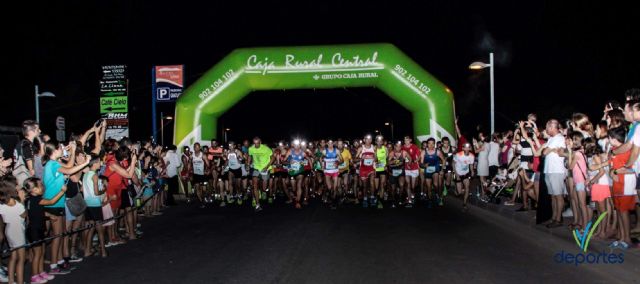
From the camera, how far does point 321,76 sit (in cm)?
1956

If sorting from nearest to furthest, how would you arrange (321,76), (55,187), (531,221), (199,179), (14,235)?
(14,235)
(55,187)
(531,221)
(199,179)
(321,76)

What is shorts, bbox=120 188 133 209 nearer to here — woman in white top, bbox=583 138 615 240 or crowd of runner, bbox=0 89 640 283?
crowd of runner, bbox=0 89 640 283

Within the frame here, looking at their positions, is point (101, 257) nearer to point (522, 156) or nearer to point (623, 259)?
point (623, 259)

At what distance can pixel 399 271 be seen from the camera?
717 cm

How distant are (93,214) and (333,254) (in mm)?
3602

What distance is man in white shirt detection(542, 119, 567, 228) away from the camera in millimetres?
10352

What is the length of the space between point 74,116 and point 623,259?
161ft

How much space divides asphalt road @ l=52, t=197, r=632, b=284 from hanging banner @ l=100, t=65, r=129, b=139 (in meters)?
10.5

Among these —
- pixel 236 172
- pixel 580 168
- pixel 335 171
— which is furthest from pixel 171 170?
pixel 580 168

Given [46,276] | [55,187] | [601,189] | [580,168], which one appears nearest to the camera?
[46,276]

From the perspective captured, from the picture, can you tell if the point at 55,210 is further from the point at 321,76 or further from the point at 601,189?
the point at 321,76

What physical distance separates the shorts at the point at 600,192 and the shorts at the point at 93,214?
7.35 m

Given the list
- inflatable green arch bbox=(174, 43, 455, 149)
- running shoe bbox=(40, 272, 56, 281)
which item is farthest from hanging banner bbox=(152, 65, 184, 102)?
running shoe bbox=(40, 272, 56, 281)

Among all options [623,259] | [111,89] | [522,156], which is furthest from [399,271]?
[111,89]
